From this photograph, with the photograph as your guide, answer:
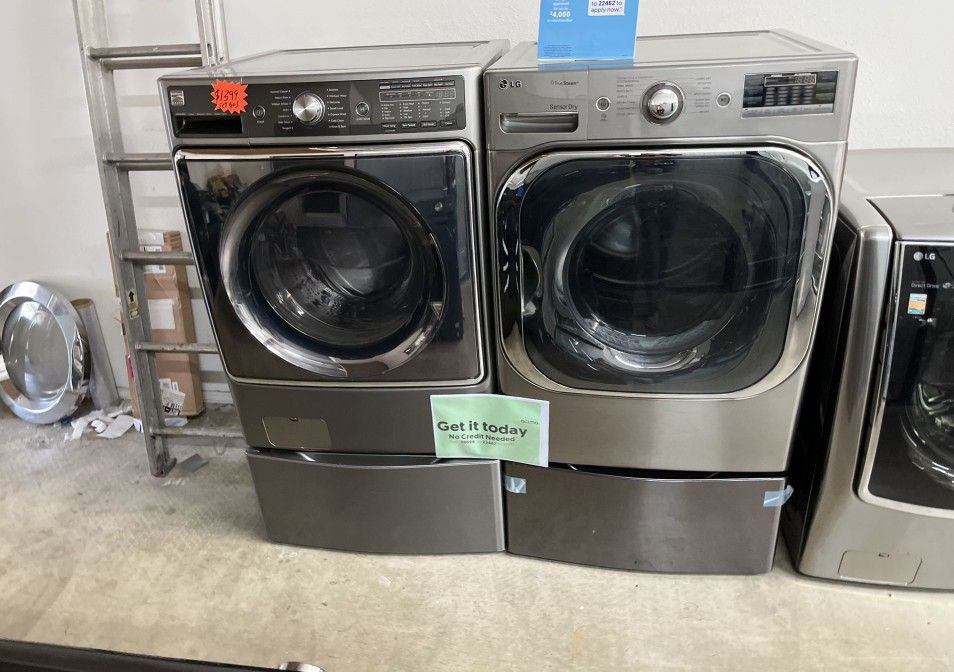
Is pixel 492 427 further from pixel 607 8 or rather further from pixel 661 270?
pixel 607 8

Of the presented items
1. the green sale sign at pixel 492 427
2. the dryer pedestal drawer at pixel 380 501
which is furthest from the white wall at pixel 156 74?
the green sale sign at pixel 492 427

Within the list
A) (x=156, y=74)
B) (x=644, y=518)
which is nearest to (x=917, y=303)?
(x=644, y=518)

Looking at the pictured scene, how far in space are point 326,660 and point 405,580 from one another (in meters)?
0.27

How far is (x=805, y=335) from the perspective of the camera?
1.37m

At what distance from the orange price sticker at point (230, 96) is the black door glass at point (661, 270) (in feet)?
1.83

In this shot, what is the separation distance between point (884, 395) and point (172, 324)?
198 centimetres

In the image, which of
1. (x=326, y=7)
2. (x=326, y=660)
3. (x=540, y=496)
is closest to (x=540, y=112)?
(x=540, y=496)

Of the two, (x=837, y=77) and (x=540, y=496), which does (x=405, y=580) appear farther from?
(x=837, y=77)

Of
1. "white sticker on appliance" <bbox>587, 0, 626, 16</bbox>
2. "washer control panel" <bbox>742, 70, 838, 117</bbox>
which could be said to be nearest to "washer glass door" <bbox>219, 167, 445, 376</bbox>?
"white sticker on appliance" <bbox>587, 0, 626, 16</bbox>

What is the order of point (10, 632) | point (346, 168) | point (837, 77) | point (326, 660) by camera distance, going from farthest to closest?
point (10, 632) < point (326, 660) < point (346, 168) < point (837, 77)

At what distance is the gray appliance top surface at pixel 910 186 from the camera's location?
129 cm

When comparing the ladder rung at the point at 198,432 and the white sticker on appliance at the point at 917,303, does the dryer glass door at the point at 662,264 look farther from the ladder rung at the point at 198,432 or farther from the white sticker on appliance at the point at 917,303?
the ladder rung at the point at 198,432

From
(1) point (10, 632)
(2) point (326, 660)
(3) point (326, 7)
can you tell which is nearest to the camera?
(2) point (326, 660)

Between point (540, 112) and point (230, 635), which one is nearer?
point (540, 112)
